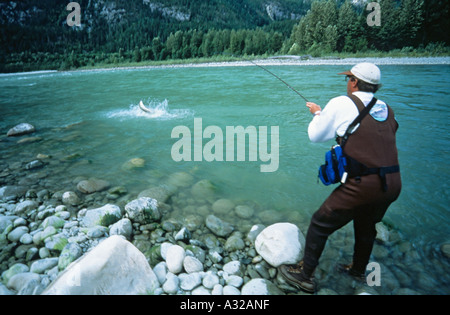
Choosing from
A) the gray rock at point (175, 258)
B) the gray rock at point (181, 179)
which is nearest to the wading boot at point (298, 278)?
the gray rock at point (175, 258)

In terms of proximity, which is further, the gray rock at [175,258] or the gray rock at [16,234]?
the gray rock at [16,234]

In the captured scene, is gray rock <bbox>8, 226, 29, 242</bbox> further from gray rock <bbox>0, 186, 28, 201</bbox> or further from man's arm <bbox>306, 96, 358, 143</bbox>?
man's arm <bbox>306, 96, 358, 143</bbox>

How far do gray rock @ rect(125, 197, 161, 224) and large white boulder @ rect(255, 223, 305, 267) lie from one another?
6.81ft

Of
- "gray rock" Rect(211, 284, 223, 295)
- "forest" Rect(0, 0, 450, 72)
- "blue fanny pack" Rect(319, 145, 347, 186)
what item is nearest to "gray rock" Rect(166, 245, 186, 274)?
"gray rock" Rect(211, 284, 223, 295)

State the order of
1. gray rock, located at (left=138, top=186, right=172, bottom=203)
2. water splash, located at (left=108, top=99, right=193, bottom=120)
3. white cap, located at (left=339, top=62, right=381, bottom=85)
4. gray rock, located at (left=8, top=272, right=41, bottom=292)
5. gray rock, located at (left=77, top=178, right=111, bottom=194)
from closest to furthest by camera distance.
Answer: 1. white cap, located at (left=339, top=62, right=381, bottom=85)
2. gray rock, located at (left=8, top=272, right=41, bottom=292)
3. gray rock, located at (left=138, top=186, right=172, bottom=203)
4. gray rock, located at (left=77, top=178, right=111, bottom=194)
5. water splash, located at (left=108, top=99, right=193, bottom=120)

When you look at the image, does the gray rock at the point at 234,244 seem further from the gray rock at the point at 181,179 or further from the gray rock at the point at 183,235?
the gray rock at the point at 181,179

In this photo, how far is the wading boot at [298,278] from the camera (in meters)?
3.10

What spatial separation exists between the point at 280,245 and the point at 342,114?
2.18 m

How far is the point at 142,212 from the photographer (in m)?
4.48

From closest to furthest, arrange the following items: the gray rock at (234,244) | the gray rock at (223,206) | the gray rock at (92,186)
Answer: the gray rock at (234,244) → the gray rock at (223,206) → the gray rock at (92,186)

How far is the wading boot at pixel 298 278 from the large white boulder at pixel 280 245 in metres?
0.13

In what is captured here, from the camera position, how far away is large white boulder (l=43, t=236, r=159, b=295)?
2500 mm
